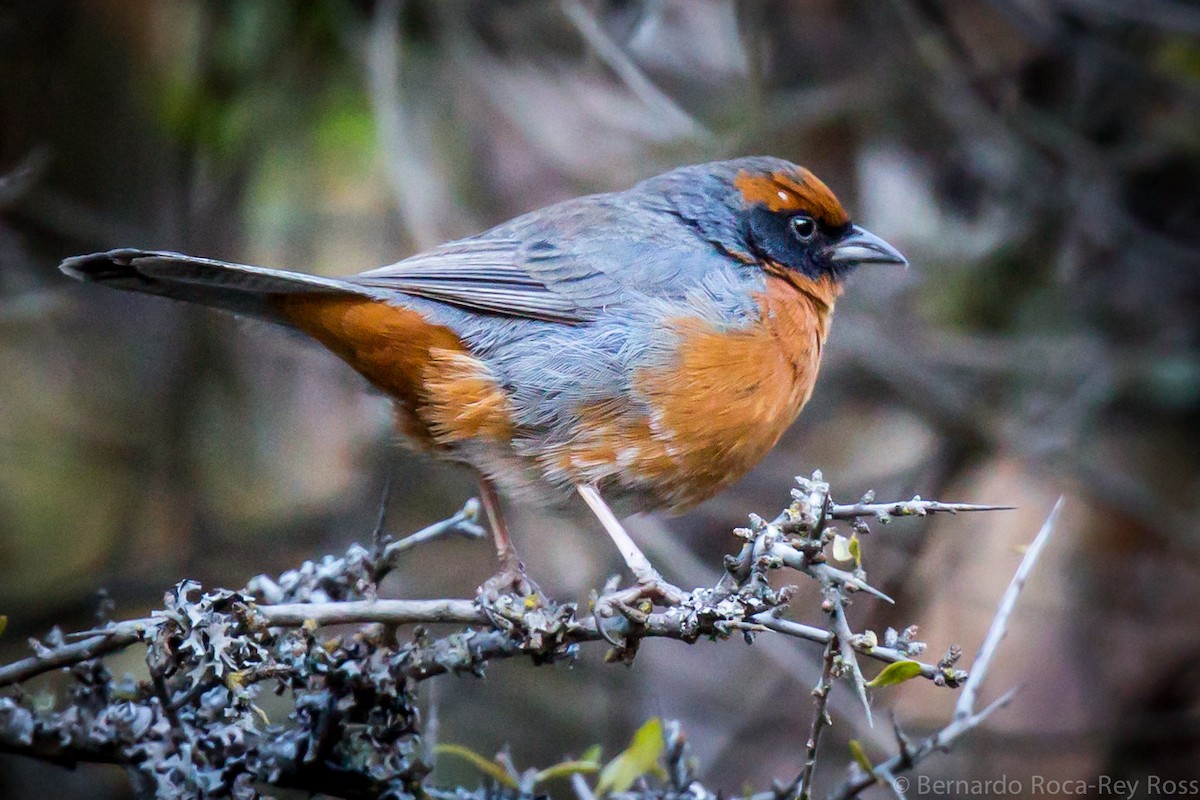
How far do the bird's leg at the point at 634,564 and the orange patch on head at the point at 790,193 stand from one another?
4.27 feet

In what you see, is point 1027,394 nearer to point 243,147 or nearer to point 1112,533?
point 1112,533

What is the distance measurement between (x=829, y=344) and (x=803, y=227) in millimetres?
1546

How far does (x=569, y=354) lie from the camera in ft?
12.3

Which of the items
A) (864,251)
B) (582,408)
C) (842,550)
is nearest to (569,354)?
(582,408)

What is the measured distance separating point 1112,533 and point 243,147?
194 inches

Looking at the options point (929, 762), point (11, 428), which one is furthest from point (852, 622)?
→ point (11, 428)

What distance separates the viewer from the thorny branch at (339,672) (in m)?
2.24

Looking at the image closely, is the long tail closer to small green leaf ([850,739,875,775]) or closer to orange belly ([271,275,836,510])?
orange belly ([271,275,836,510])

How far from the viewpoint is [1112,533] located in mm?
6496

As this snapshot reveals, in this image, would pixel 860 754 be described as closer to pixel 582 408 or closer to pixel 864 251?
pixel 582 408

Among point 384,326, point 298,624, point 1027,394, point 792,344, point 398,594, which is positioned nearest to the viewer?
point 298,624

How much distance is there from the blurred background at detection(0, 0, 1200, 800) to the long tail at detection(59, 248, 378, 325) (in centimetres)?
168

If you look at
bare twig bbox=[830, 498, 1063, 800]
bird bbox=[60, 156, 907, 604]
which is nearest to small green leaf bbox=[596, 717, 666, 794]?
bare twig bbox=[830, 498, 1063, 800]

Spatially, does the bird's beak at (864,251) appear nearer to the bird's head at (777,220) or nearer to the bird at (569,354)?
the bird's head at (777,220)
